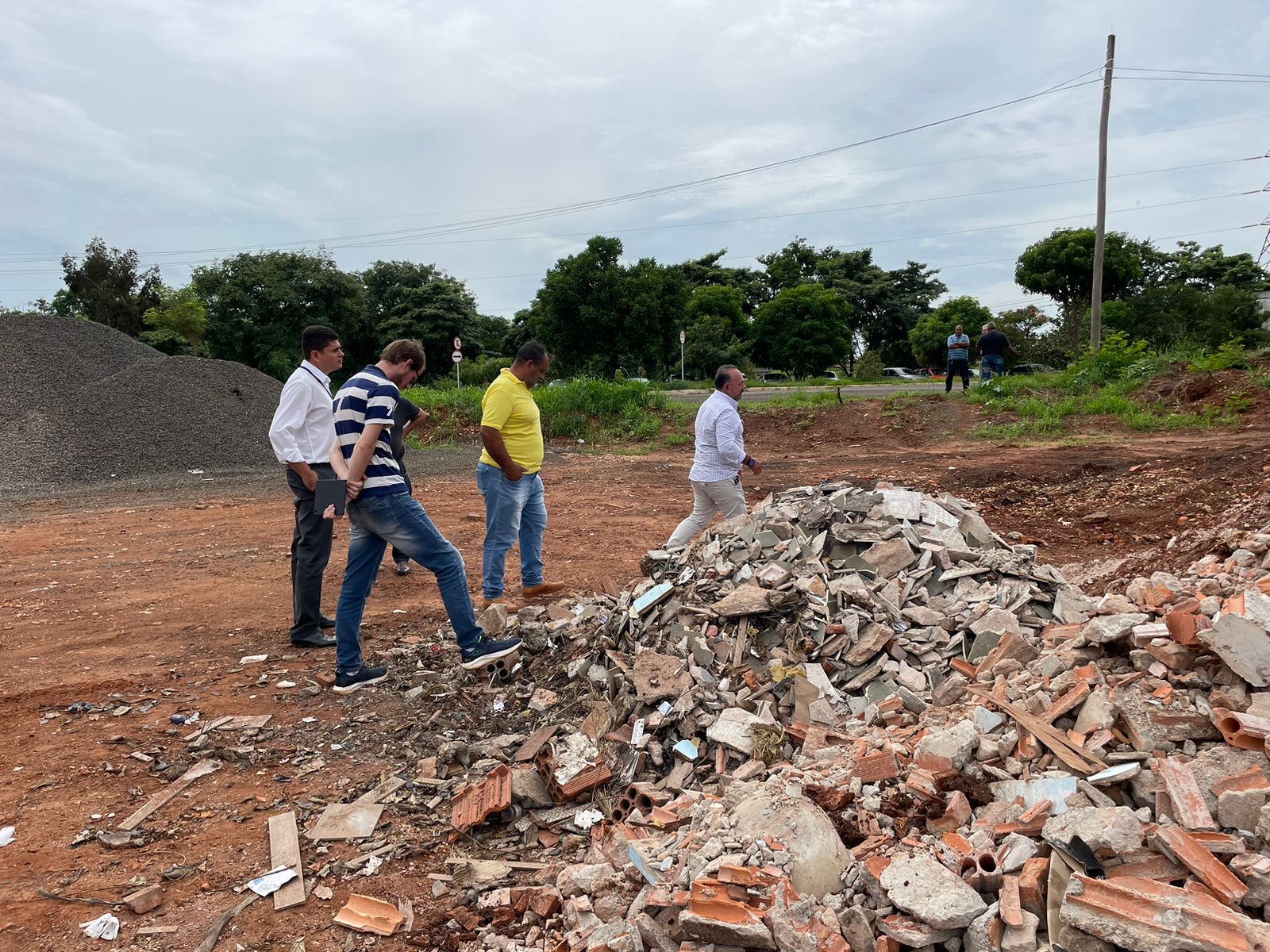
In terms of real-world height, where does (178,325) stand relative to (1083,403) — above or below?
above

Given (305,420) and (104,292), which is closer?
(305,420)

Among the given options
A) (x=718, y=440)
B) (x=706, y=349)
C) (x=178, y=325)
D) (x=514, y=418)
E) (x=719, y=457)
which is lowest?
(x=719, y=457)

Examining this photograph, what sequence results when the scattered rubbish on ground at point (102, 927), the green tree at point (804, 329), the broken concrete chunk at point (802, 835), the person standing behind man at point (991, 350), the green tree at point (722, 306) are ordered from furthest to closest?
the green tree at point (722, 306) < the green tree at point (804, 329) < the person standing behind man at point (991, 350) < the scattered rubbish on ground at point (102, 927) < the broken concrete chunk at point (802, 835)

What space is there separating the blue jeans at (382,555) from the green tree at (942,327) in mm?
37469

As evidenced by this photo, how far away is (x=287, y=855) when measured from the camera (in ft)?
10.2

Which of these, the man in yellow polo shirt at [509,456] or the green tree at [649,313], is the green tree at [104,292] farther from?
the man in yellow polo shirt at [509,456]

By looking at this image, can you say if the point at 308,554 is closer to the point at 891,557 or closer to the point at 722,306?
the point at 891,557

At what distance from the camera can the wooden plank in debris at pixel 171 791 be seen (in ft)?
10.9

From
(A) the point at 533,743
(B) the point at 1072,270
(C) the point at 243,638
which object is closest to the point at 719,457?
(A) the point at 533,743

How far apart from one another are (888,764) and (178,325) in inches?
1465

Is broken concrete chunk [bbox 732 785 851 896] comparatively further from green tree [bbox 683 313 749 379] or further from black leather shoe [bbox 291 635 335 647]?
green tree [bbox 683 313 749 379]

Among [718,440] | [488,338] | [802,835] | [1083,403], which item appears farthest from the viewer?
[488,338]

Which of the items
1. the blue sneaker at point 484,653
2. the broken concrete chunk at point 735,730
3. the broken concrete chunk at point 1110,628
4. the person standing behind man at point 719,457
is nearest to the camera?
the broken concrete chunk at point 1110,628

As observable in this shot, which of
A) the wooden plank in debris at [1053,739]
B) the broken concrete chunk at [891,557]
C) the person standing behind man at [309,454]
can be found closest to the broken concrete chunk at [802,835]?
the wooden plank in debris at [1053,739]
